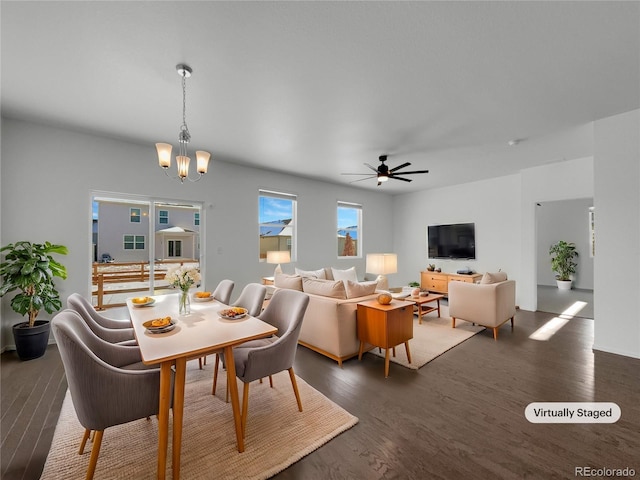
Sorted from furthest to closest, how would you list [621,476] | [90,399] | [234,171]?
[234,171], [621,476], [90,399]

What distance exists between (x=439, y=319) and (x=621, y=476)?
3.12m

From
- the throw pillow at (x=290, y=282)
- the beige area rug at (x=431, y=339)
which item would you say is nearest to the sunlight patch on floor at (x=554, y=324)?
the beige area rug at (x=431, y=339)

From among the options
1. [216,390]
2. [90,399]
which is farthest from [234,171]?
[90,399]

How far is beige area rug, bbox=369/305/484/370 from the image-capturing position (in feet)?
10.1

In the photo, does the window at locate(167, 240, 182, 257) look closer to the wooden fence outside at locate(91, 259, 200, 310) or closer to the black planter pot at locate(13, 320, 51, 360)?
the wooden fence outside at locate(91, 259, 200, 310)

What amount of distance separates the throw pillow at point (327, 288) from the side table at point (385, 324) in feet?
0.88

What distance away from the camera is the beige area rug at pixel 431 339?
309 centimetres

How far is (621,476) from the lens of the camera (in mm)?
1565

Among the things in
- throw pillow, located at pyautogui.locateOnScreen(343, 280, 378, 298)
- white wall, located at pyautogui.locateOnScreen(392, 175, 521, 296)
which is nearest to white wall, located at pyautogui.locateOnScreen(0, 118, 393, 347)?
throw pillow, located at pyautogui.locateOnScreen(343, 280, 378, 298)

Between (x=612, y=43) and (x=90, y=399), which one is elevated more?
(x=612, y=43)

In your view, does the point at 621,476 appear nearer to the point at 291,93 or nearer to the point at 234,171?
the point at 291,93

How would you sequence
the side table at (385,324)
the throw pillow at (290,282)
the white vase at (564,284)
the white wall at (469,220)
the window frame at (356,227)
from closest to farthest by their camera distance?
the side table at (385,324) < the throw pillow at (290,282) < the white wall at (469,220) < the window frame at (356,227) < the white vase at (564,284)

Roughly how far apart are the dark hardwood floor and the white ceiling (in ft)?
9.17

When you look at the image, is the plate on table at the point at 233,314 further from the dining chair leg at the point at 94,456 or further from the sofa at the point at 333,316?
the sofa at the point at 333,316
